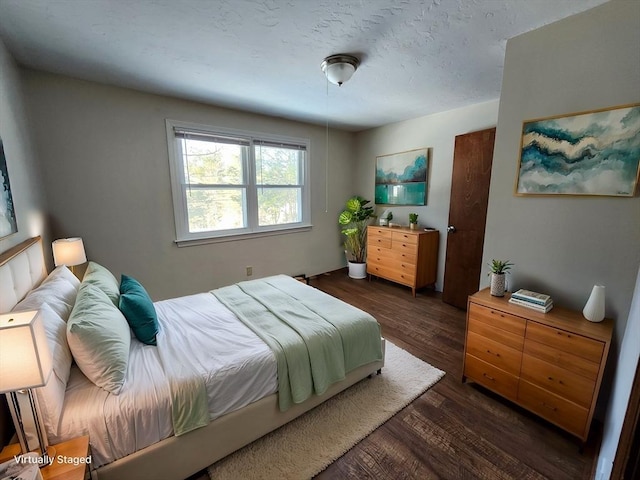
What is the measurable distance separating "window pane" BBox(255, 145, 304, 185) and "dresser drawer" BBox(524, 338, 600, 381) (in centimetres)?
328

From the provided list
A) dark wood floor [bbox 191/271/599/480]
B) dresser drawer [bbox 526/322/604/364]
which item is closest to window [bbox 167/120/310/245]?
dark wood floor [bbox 191/271/599/480]

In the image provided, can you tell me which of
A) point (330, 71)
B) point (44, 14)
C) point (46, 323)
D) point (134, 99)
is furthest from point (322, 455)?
point (134, 99)

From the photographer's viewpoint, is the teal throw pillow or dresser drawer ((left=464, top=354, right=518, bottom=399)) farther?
dresser drawer ((left=464, top=354, right=518, bottom=399))

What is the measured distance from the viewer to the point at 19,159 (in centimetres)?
184

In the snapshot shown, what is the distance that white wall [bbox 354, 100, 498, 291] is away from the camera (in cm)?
318

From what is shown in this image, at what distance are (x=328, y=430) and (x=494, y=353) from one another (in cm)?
123

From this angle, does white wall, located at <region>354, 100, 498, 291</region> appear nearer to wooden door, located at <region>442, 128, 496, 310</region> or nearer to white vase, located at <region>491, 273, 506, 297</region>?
wooden door, located at <region>442, 128, 496, 310</region>

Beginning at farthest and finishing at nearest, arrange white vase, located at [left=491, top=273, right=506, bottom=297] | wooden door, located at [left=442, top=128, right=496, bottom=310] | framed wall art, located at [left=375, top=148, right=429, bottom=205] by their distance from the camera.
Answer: framed wall art, located at [left=375, top=148, right=429, bottom=205] → wooden door, located at [left=442, top=128, right=496, bottom=310] → white vase, located at [left=491, top=273, right=506, bottom=297]

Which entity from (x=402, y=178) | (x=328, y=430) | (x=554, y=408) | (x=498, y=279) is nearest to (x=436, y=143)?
(x=402, y=178)

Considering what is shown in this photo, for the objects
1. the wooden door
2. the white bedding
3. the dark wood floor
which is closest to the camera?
the white bedding

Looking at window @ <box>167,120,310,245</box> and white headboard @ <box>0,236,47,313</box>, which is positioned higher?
window @ <box>167,120,310,245</box>

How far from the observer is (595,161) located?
5.08ft

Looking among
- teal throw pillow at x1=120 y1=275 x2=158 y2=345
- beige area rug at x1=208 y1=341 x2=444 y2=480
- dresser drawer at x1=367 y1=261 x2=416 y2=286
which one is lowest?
beige area rug at x1=208 y1=341 x2=444 y2=480

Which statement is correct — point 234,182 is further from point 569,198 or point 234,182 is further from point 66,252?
point 569,198
